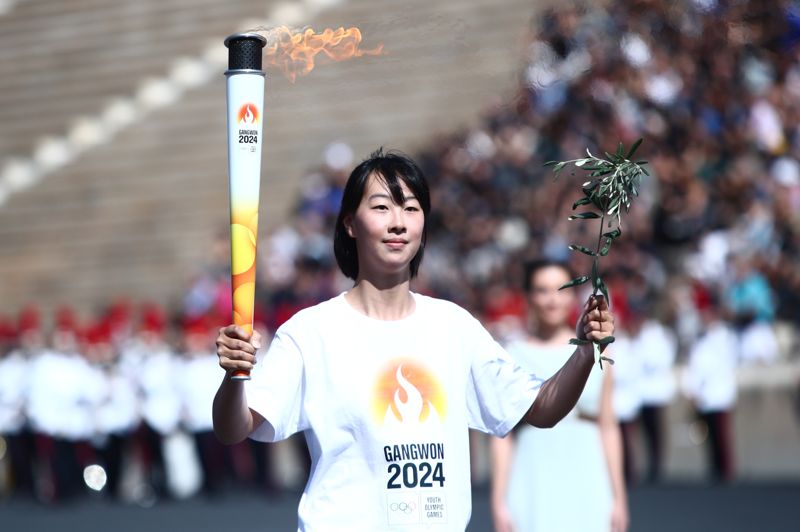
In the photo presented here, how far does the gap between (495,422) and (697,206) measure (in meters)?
9.56

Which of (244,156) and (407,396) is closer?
(244,156)

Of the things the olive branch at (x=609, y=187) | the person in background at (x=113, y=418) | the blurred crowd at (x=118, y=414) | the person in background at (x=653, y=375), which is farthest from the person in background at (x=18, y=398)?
the olive branch at (x=609, y=187)

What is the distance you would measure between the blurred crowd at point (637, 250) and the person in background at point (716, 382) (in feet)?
0.05

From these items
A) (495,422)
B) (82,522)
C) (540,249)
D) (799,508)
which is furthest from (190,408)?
(495,422)

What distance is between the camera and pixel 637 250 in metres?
Answer: 13.3

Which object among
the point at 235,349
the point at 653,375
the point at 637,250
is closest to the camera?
the point at 235,349

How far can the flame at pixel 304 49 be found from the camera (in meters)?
3.83

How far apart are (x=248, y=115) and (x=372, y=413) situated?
0.75m

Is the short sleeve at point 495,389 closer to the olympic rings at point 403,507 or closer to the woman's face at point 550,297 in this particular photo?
the olympic rings at point 403,507

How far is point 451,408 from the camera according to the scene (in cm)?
367

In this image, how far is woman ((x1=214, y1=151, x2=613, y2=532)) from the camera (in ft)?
11.7

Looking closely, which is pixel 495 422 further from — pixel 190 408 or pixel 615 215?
pixel 190 408

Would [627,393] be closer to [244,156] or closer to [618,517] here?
[618,517]

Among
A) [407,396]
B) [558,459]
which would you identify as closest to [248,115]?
[407,396]
